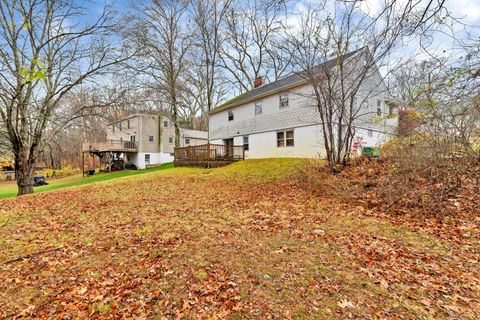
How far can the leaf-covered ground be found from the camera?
243 cm

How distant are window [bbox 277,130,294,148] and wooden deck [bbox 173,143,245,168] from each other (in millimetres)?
3134

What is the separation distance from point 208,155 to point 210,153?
252 millimetres

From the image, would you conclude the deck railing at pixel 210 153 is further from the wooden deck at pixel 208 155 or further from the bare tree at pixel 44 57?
the bare tree at pixel 44 57

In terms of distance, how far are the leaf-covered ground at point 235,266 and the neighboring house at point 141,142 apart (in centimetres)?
2040

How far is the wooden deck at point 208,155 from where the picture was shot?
15500 millimetres

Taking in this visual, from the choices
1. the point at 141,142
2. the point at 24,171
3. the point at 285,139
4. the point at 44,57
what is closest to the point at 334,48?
the point at 285,139

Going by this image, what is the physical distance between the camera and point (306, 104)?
12.9 meters

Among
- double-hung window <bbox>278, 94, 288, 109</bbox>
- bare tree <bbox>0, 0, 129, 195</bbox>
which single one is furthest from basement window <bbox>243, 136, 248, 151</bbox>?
bare tree <bbox>0, 0, 129, 195</bbox>

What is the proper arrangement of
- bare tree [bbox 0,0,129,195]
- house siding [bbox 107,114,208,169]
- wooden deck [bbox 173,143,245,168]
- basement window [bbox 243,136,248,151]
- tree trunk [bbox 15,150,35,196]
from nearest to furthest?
bare tree [bbox 0,0,129,195]
tree trunk [bbox 15,150,35,196]
wooden deck [bbox 173,143,245,168]
basement window [bbox 243,136,248,151]
house siding [bbox 107,114,208,169]

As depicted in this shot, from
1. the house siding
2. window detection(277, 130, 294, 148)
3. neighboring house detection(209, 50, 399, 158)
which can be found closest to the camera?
neighboring house detection(209, 50, 399, 158)

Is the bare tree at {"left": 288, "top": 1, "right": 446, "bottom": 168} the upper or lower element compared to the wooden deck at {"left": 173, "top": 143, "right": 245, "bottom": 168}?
upper

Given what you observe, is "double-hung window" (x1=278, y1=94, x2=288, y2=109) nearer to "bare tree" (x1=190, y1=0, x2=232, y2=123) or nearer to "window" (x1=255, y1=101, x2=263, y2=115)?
"window" (x1=255, y1=101, x2=263, y2=115)

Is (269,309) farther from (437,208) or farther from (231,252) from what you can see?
(437,208)

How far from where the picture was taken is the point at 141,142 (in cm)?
2617
